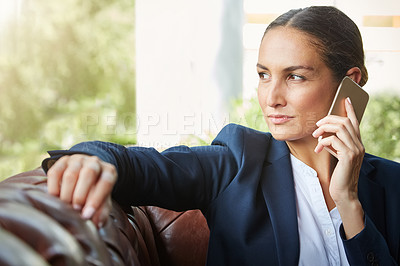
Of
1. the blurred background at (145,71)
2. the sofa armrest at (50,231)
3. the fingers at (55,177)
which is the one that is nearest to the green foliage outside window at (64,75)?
the blurred background at (145,71)

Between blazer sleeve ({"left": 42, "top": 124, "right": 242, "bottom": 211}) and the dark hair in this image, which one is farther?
the dark hair

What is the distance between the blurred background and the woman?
10.2 ft

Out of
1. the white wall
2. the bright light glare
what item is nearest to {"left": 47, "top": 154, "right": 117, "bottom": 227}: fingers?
the white wall

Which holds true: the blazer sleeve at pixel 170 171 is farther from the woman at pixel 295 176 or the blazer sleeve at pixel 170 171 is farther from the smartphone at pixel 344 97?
the smartphone at pixel 344 97

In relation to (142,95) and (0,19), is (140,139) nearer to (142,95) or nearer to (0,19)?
(142,95)

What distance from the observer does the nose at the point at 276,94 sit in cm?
132

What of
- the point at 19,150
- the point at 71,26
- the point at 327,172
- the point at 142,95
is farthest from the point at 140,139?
the point at 327,172

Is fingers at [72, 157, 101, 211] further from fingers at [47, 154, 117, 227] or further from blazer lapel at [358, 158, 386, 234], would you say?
blazer lapel at [358, 158, 386, 234]

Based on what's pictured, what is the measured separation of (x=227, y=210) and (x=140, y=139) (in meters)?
6.42

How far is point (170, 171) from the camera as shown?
1.20 m

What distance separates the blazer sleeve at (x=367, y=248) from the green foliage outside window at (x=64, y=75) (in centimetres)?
815

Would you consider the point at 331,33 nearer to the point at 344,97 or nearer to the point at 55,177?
the point at 344,97

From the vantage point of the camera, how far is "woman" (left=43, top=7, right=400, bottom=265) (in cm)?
128

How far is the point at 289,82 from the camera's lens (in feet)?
4.38
